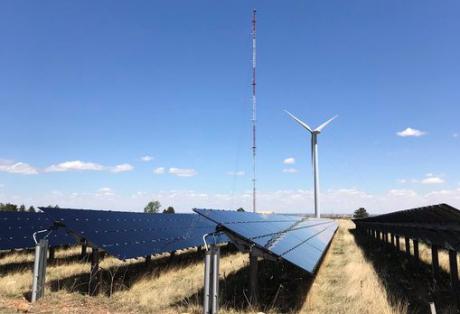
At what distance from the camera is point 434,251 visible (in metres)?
17.7

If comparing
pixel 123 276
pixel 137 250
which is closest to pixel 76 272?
pixel 123 276

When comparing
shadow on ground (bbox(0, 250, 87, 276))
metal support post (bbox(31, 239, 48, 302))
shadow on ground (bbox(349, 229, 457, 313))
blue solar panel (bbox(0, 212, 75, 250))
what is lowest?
shadow on ground (bbox(349, 229, 457, 313))

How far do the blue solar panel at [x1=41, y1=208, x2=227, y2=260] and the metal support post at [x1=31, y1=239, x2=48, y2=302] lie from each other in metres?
1.44

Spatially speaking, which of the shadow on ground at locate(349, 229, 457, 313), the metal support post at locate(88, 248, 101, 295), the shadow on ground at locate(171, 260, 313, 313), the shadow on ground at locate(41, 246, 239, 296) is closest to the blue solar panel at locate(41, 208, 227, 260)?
the metal support post at locate(88, 248, 101, 295)

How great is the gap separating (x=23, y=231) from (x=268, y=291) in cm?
1372

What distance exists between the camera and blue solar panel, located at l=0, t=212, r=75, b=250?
20.1 meters

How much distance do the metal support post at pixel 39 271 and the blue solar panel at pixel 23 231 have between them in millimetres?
6908

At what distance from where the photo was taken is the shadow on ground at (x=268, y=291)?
1258 centimetres

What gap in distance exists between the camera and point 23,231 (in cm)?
2214

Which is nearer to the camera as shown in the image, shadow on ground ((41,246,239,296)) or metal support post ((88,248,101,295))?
metal support post ((88,248,101,295))

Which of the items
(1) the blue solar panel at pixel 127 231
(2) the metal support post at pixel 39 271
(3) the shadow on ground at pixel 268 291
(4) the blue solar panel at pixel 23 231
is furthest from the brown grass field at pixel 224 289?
(1) the blue solar panel at pixel 127 231

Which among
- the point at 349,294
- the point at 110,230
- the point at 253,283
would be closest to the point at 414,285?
the point at 349,294

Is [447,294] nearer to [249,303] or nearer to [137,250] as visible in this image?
[249,303]

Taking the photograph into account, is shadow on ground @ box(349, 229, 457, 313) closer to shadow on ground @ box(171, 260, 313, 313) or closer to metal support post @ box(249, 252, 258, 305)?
shadow on ground @ box(171, 260, 313, 313)
